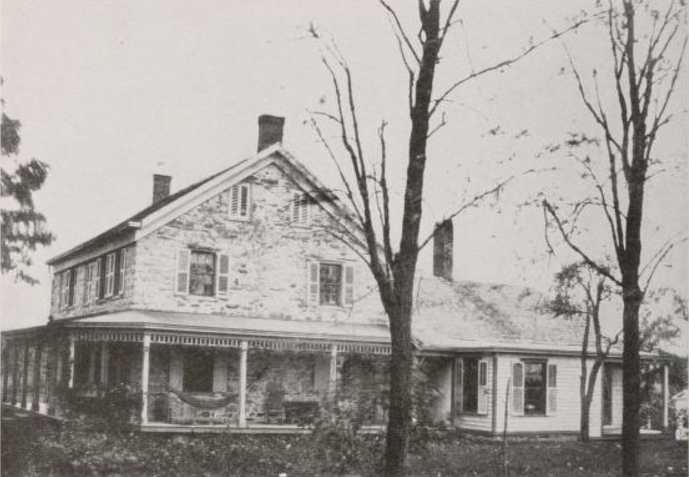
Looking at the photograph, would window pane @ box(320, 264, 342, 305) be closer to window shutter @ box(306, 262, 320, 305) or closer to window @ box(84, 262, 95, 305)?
window shutter @ box(306, 262, 320, 305)

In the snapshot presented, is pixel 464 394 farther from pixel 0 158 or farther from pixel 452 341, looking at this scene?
pixel 0 158

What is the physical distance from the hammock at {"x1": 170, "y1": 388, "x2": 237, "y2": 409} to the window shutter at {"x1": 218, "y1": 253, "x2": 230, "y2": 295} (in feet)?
11.5

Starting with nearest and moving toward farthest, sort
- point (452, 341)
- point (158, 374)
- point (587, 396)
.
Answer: point (158, 374), point (587, 396), point (452, 341)

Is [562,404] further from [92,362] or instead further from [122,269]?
[92,362]

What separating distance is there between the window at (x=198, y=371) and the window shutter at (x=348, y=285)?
4539 millimetres

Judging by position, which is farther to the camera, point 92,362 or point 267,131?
point 92,362

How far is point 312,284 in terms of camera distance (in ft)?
81.7

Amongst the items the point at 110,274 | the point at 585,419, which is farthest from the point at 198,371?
the point at 585,419

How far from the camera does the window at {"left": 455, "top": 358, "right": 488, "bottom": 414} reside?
2409 centimetres

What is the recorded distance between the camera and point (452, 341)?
26547 millimetres

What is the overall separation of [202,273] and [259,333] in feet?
10.7

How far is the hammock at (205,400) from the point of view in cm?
2011

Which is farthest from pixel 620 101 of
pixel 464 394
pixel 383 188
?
pixel 464 394

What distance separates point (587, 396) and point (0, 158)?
17.2m
